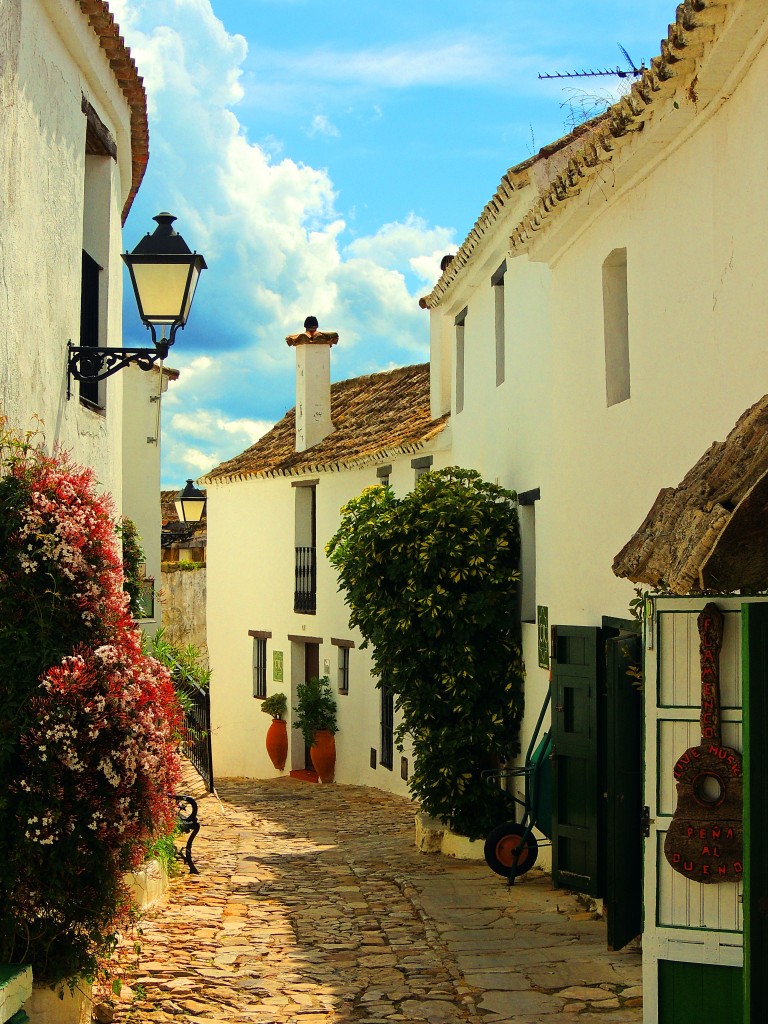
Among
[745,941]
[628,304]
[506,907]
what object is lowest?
[506,907]

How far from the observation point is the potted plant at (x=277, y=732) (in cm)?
2258

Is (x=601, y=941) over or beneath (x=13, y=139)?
beneath

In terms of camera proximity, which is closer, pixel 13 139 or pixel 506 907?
pixel 13 139

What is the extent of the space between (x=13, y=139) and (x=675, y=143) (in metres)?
3.78

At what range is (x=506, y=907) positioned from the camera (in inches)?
372

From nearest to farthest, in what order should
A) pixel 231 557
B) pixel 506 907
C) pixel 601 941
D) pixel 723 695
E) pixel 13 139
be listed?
pixel 723 695 → pixel 13 139 → pixel 601 941 → pixel 506 907 → pixel 231 557

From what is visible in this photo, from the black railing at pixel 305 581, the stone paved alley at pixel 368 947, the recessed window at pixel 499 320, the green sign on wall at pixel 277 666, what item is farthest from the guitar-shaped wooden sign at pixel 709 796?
the green sign on wall at pixel 277 666

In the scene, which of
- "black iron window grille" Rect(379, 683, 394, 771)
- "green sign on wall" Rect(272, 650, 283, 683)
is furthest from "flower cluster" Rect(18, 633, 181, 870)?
"green sign on wall" Rect(272, 650, 283, 683)

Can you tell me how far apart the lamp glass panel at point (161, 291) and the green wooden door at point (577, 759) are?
378 centimetres

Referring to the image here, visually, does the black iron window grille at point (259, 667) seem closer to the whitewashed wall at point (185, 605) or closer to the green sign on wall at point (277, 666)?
the green sign on wall at point (277, 666)

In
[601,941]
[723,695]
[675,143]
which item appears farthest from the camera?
[601,941]

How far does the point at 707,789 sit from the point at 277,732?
1755cm

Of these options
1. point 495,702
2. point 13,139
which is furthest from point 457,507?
point 13,139

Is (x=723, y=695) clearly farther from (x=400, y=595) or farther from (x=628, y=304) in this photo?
(x=400, y=595)
